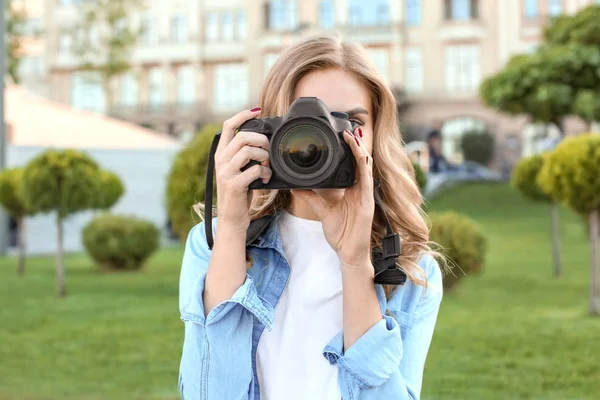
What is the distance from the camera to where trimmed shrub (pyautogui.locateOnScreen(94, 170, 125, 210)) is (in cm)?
983

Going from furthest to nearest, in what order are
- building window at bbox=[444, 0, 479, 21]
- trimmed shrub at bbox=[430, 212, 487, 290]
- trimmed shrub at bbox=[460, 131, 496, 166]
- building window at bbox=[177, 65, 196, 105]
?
1. building window at bbox=[177, 65, 196, 105]
2. building window at bbox=[444, 0, 479, 21]
3. trimmed shrub at bbox=[460, 131, 496, 166]
4. trimmed shrub at bbox=[430, 212, 487, 290]

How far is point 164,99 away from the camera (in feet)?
143

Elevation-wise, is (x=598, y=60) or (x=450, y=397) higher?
(x=598, y=60)

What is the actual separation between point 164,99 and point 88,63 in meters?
9.92

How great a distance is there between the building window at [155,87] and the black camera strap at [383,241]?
42507 mm

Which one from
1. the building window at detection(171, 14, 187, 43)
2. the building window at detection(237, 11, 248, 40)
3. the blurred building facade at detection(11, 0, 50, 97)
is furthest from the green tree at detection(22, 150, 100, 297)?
the blurred building facade at detection(11, 0, 50, 97)

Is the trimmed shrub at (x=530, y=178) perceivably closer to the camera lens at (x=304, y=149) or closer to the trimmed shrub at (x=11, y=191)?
the trimmed shrub at (x=11, y=191)

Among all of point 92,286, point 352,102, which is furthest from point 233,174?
point 92,286

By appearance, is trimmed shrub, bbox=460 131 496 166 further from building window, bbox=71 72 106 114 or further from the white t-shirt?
the white t-shirt

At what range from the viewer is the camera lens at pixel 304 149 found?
1.59 metres

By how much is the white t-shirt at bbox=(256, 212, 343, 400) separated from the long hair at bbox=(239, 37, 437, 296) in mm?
98

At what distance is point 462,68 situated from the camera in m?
38.6

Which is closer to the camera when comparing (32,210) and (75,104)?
(32,210)

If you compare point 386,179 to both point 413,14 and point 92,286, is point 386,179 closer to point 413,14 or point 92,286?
point 92,286
